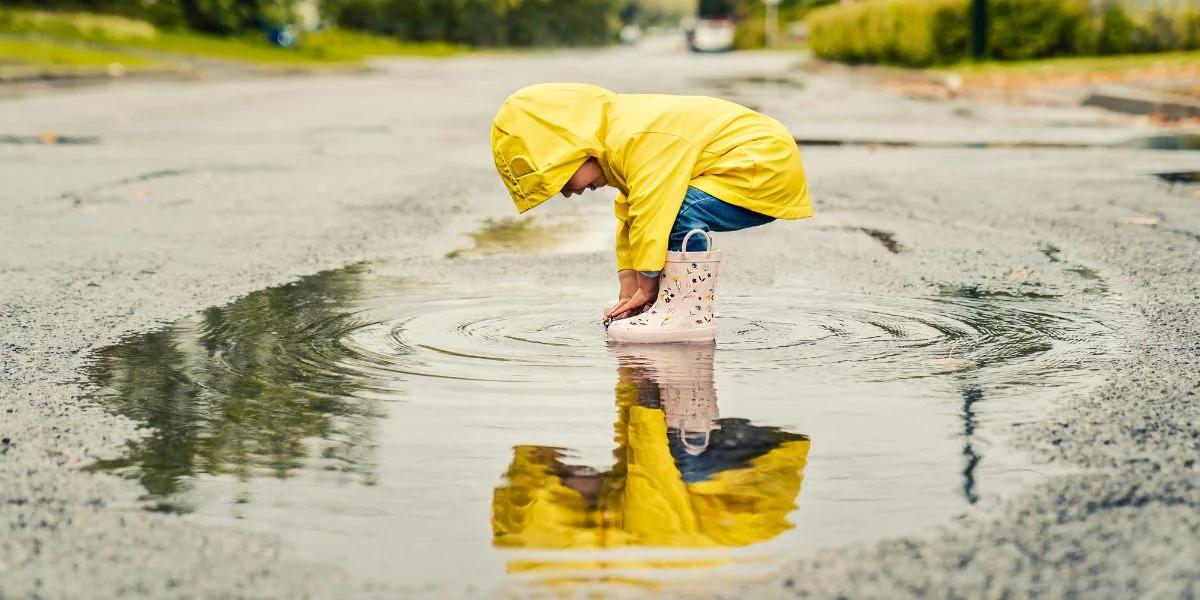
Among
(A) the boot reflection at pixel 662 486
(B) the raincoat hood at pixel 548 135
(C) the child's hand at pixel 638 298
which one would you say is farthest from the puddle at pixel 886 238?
(A) the boot reflection at pixel 662 486

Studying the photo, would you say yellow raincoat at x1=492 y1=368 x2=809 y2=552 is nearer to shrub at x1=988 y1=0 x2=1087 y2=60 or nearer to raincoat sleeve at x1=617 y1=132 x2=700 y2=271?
raincoat sleeve at x1=617 y1=132 x2=700 y2=271

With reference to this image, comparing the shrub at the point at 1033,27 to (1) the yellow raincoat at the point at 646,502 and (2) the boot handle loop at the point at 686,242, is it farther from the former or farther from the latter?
(1) the yellow raincoat at the point at 646,502

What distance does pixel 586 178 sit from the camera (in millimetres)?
5426

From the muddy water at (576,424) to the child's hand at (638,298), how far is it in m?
0.11

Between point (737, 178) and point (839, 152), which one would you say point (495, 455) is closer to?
point (737, 178)

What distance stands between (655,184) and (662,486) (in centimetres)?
173

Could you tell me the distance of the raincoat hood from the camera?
5301 mm

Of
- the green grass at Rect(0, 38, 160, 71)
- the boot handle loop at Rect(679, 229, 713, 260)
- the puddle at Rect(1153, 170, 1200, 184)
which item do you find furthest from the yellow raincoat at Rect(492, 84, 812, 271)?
the green grass at Rect(0, 38, 160, 71)

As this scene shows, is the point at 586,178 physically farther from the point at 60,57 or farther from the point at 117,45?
the point at 117,45

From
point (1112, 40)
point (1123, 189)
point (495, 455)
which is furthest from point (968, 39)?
point (495, 455)

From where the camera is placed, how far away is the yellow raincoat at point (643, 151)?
530cm

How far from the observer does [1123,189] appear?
10.6 m

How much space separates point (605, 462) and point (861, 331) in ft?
6.77

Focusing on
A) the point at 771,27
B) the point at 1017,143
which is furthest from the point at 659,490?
the point at 771,27
